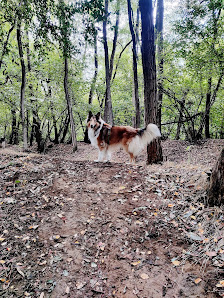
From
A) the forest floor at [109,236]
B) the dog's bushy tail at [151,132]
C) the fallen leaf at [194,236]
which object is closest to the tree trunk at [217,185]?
the forest floor at [109,236]

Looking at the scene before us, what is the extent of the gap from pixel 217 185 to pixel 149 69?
382cm

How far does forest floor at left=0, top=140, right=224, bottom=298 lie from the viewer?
1.94 m

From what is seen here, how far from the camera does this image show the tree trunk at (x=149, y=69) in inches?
196

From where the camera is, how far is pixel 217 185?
104 inches

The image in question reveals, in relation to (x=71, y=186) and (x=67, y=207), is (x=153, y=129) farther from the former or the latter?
(x=67, y=207)

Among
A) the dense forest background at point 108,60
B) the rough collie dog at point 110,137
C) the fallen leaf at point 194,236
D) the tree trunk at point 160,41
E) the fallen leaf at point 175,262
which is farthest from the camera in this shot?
the tree trunk at point 160,41

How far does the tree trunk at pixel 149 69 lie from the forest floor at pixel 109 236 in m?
1.28

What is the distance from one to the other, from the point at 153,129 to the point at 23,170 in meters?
3.48

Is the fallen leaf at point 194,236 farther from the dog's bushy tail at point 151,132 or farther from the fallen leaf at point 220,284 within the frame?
the dog's bushy tail at point 151,132

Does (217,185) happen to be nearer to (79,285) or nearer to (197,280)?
(197,280)

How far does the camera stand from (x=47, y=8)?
14.1ft

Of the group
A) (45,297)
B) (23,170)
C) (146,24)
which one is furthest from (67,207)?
(146,24)

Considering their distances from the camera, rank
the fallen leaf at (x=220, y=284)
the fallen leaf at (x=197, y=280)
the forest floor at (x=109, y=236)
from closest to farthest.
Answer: the fallen leaf at (x=220, y=284), the fallen leaf at (x=197, y=280), the forest floor at (x=109, y=236)

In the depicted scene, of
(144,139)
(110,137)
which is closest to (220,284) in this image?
(144,139)
